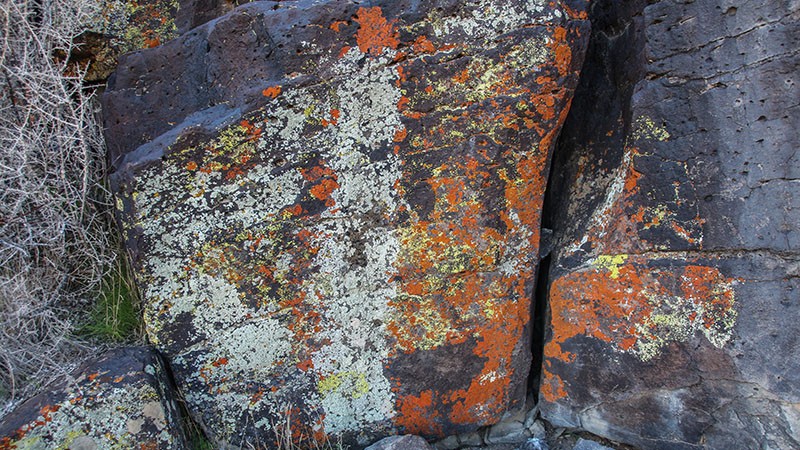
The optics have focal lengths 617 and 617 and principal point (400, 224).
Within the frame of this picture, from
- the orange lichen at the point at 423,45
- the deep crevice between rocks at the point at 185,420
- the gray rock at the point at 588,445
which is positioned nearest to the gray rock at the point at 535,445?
the gray rock at the point at 588,445

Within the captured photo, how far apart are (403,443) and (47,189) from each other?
1.71 metres

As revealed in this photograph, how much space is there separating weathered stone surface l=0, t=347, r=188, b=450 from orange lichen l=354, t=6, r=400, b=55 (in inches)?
51.8

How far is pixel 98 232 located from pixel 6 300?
0.41m

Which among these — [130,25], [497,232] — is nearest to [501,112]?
[497,232]

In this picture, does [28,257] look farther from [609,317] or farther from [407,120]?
[609,317]

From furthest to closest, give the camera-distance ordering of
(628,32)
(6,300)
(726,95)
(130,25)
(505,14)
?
(130,25), (6,300), (628,32), (505,14), (726,95)

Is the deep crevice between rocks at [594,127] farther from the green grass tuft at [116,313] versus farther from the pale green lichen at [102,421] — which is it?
the green grass tuft at [116,313]

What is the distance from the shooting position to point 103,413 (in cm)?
202

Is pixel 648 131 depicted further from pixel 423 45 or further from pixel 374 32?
pixel 374 32

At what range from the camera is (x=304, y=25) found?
82.7 inches

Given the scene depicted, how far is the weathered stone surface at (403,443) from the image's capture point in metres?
2.14

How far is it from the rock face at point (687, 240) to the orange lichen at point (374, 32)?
838mm

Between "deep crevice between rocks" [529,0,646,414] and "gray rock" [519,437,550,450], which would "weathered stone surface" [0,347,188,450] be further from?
"deep crevice between rocks" [529,0,646,414]

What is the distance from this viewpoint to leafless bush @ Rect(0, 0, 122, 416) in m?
2.40
